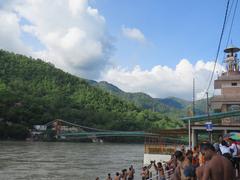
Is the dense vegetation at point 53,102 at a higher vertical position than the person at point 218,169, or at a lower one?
higher

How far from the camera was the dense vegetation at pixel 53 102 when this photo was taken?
4732 inches

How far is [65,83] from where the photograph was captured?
176625 mm

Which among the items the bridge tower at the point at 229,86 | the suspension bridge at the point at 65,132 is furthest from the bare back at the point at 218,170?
the suspension bridge at the point at 65,132

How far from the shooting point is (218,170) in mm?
5254

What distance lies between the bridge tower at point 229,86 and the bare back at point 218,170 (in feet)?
108

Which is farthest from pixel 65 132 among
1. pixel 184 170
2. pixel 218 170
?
pixel 218 170

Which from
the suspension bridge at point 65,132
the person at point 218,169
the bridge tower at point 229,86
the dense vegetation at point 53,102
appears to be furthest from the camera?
the dense vegetation at point 53,102

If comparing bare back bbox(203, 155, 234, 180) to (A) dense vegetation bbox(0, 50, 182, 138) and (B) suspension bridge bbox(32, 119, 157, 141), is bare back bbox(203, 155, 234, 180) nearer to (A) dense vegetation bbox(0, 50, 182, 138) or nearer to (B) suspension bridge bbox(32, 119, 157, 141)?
(A) dense vegetation bbox(0, 50, 182, 138)

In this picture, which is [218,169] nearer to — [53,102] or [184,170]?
[184,170]

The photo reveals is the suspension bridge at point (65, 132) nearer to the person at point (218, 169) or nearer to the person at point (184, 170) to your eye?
the person at point (184, 170)

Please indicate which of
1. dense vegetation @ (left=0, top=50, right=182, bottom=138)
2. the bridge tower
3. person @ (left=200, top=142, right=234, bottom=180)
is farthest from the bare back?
dense vegetation @ (left=0, top=50, right=182, bottom=138)

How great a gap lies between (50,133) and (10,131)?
50.6 feet

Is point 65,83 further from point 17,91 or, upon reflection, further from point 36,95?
point 17,91

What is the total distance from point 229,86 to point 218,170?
43.4 meters
